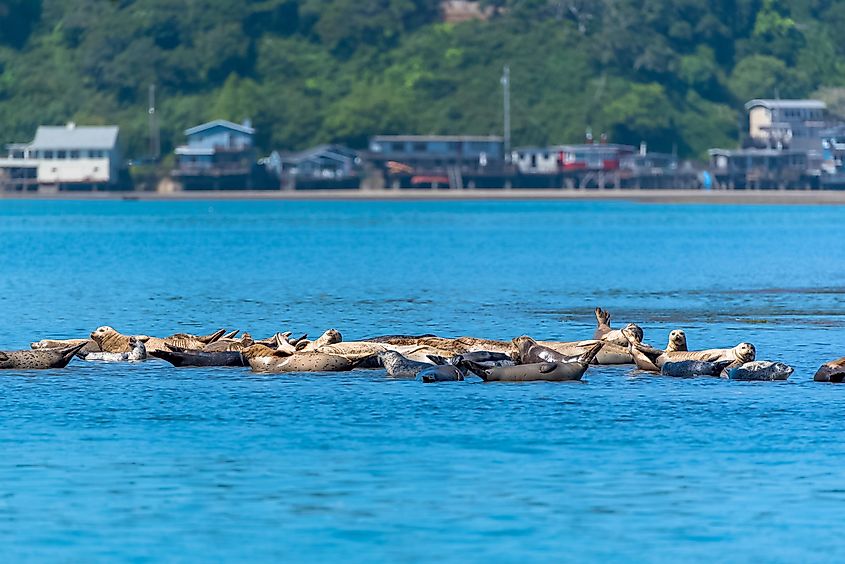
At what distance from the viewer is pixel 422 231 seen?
138 meters

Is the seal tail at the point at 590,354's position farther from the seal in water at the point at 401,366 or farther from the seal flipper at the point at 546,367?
the seal in water at the point at 401,366

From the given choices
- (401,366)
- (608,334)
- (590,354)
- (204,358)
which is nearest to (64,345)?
(204,358)

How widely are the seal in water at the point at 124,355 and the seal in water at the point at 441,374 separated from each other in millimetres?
7375

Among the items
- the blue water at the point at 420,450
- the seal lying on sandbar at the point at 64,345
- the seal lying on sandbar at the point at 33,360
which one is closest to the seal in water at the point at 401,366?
the blue water at the point at 420,450

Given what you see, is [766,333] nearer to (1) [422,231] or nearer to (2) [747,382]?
(2) [747,382]

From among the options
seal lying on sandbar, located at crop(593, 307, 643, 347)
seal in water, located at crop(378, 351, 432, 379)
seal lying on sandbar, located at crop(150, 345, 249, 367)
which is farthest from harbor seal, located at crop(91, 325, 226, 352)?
seal lying on sandbar, located at crop(593, 307, 643, 347)

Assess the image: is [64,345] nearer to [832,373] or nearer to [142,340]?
[142,340]

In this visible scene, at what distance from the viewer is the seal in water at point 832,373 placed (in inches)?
1380

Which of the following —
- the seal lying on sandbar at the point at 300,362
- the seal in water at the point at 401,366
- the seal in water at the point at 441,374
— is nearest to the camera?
the seal in water at the point at 441,374

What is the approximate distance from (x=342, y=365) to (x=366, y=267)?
162ft

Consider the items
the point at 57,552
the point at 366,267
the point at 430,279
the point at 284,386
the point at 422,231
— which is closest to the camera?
the point at 57,552

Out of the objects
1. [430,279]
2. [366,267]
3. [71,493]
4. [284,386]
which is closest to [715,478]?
[71,493]

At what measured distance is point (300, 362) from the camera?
36.4 m

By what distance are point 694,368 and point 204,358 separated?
35.6 feet
